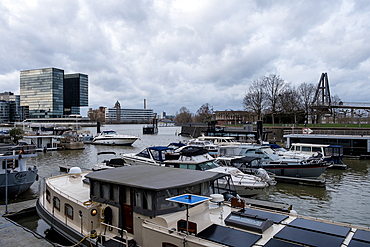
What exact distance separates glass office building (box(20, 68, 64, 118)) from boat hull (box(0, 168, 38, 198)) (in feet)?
547

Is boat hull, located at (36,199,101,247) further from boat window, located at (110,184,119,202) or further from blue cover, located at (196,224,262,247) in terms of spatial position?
blue cover, located at (196,224,262,247)

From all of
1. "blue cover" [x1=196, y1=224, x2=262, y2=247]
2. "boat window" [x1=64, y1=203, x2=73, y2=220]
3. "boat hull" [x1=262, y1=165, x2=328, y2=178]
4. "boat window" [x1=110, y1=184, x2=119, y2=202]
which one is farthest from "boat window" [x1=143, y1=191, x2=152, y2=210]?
"boat hull" [x1=262, y1=165, x2=328, y2=178]

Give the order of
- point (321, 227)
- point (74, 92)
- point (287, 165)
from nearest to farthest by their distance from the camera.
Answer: point (321, 227) < point (287, 165) < point (74, 92)

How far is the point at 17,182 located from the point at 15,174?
61cm

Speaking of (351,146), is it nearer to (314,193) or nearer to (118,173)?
(314,193)

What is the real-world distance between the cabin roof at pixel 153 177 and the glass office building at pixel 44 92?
178398 millimetres

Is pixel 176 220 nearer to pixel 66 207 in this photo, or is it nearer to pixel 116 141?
pixel 66 207

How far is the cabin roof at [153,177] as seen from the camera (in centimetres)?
708

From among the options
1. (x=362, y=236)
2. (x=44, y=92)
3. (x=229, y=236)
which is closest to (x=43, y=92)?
(x=44, y=92)

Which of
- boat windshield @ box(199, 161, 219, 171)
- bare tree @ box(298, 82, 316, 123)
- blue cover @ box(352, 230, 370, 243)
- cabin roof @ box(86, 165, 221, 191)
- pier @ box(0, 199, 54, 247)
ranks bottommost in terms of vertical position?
pier @ box(0, 199, 54, 247)

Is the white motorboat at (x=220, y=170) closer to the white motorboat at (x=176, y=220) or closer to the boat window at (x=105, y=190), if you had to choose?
the white motorboat at (x=176, y=220)

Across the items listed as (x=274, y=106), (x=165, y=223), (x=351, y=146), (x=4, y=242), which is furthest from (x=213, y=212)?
(x=274, y=106)

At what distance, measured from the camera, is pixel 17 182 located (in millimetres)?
16141

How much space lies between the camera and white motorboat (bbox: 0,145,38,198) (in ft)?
51.1
